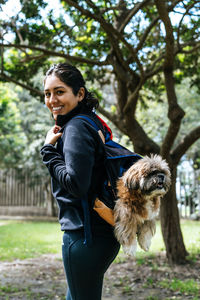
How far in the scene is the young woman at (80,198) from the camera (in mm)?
1798

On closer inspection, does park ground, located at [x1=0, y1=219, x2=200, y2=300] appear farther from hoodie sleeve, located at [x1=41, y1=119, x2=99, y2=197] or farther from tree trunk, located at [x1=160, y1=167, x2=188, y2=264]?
hoodie sleeve, located at [x1=41, y1=119, x2=99, y2=197]

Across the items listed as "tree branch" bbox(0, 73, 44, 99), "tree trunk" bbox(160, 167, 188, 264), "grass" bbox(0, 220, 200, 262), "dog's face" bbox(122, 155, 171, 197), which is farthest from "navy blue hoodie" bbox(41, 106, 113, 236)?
"grass" bbox(0, 220, 200, 262)

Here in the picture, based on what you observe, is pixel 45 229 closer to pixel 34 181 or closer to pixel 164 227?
pixel 34 181

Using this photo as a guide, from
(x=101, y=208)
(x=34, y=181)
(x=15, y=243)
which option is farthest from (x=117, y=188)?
(x=34, y=181)

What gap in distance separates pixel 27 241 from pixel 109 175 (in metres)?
9.74

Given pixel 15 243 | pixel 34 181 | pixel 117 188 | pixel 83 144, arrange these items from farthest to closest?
pixel 34 181
pixel 15 243
pixel 117 188
pixel 83 144

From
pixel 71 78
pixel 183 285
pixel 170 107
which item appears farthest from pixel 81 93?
pixel 183 285

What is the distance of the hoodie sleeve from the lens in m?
1.77

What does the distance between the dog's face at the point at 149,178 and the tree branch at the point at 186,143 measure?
5168mm

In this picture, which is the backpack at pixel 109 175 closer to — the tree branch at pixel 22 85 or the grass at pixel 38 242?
the tree branch at pixel 22 85

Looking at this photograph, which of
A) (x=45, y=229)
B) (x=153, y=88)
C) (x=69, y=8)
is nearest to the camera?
(x=69, y=8)

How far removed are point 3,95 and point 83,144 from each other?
43.9ft

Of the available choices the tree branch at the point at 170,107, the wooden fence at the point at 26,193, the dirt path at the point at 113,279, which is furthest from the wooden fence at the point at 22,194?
the tree branch at the point at 170,107

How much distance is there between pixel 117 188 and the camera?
196 centimetres
